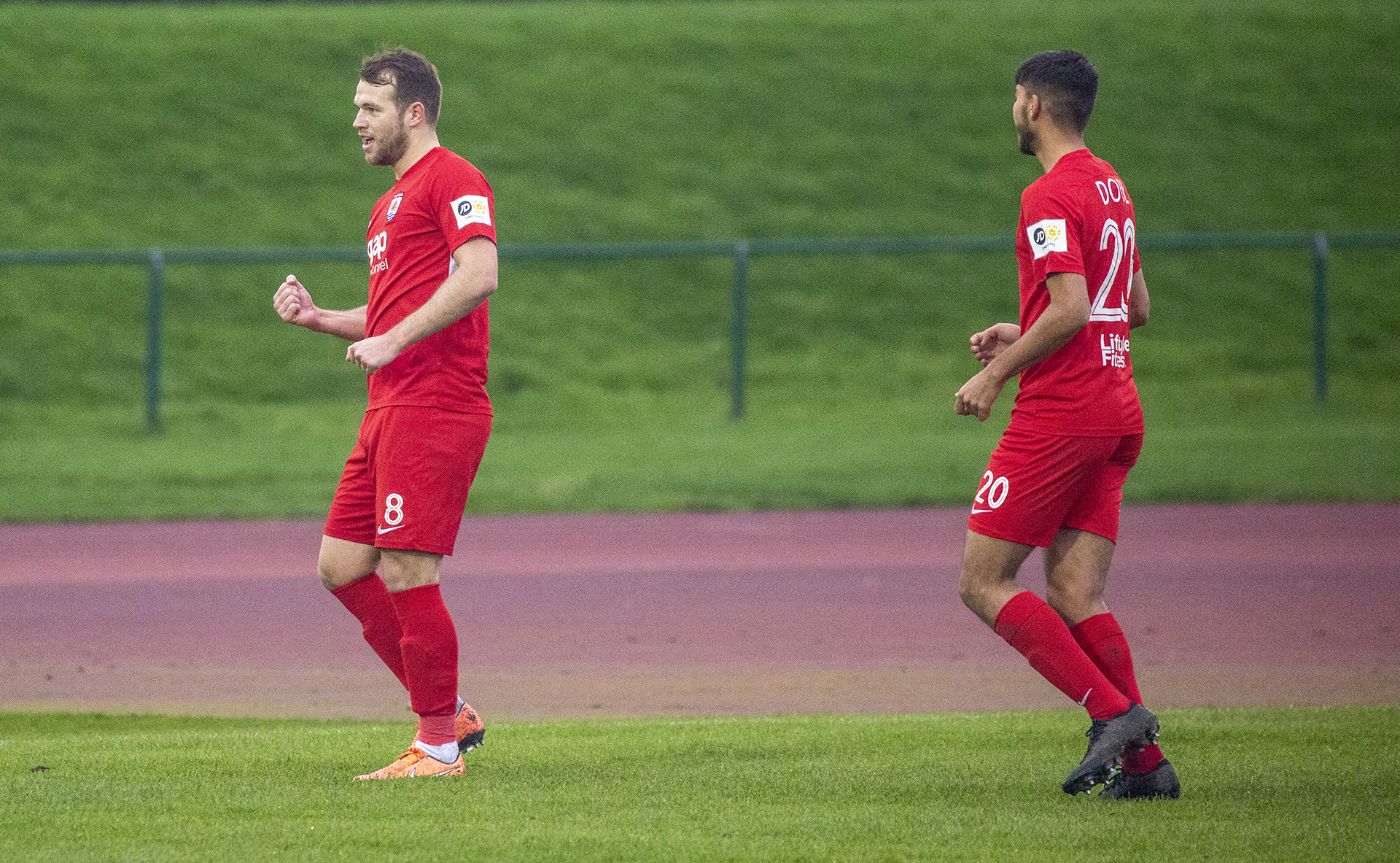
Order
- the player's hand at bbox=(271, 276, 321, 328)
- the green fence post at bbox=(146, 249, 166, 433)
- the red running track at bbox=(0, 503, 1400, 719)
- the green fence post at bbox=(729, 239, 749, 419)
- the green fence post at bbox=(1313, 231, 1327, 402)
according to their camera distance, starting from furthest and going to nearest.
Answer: the green fence post at bbox=(1313, 231, 1327, 402)
the green fence post at bbox=(729, 239, 749, 419)
the green fence post at bbox=(146, 249, 166, 433)
the red running track at bbox=(0, 503, 1400, 719)
the player's hand at bbox=(271, 276, 321, 328)

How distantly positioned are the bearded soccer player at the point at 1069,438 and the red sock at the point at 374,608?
1769 mm

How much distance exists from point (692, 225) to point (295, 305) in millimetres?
18974

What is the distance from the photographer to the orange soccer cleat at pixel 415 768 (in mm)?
4820

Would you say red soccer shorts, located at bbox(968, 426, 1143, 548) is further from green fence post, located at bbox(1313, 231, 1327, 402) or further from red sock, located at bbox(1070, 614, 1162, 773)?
green fence post, located at bbox(1313, 231, 1327, 402)

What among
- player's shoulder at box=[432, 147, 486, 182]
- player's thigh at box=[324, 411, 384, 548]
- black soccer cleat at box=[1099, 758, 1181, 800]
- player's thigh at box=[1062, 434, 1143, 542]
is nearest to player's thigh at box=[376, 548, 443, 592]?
player's thigh at box=[324, 411, 384, 548]

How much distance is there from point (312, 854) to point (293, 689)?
3546 mm

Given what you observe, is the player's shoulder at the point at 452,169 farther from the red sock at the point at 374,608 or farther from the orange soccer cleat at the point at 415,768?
the orange soccer cleat at the point at 415,768

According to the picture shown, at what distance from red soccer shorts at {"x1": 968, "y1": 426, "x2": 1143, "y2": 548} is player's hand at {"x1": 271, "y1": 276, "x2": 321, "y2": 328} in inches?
86.1

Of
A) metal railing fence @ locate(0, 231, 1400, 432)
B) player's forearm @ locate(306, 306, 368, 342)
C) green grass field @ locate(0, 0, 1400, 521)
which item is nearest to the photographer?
player's forearm @ locate(306, 306, 368, 342)

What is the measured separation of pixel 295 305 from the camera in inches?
209

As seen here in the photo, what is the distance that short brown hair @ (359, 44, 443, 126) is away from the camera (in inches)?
194

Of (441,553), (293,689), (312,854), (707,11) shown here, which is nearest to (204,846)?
(312,854)

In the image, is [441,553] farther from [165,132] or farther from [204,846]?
[165,132]

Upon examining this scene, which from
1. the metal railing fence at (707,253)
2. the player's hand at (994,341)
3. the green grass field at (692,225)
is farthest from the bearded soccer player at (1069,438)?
the metal railing fence at (707,253)
